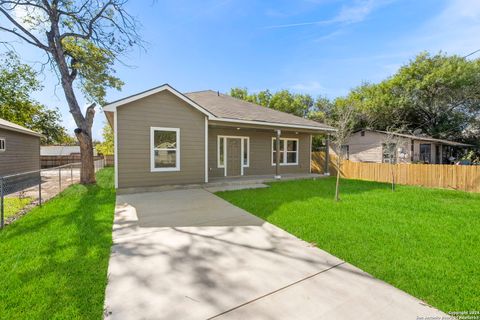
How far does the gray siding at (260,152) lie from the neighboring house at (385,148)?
19.0 feet

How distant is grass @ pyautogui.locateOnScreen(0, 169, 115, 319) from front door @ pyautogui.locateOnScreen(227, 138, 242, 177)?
6.60 metres

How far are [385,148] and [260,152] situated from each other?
9.66 m

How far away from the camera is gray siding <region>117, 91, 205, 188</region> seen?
7.83 meters

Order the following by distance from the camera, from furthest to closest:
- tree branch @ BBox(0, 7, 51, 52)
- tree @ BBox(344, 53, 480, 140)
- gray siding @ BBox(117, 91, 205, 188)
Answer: tree @ BBox(344, 53, 480, 140), tree branch @ BBox(0, 7, 51, 52), gray siding @ BBox(117, 91, 205, 188)

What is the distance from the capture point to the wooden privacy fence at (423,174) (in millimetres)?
8789

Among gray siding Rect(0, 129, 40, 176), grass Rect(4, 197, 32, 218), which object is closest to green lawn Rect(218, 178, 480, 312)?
grass Rect(4, 197, 32, 218)

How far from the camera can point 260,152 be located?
1245 cm

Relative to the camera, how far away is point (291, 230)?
4445 millimetres

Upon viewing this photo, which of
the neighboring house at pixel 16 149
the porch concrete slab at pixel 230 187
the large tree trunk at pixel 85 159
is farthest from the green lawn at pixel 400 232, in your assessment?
the neighboring house at pixel 16 149

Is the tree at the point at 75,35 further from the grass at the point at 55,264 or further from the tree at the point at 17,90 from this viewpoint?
the tree at the point at 17,90

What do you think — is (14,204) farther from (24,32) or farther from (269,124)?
(269,124)

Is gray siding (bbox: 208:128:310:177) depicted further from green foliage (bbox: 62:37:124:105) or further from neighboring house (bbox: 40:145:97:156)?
neighboring house (bbox: 40:145:97:156)

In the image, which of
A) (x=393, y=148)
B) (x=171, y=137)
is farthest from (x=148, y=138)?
(x=393, y=148)

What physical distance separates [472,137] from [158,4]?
28709 millimetres
